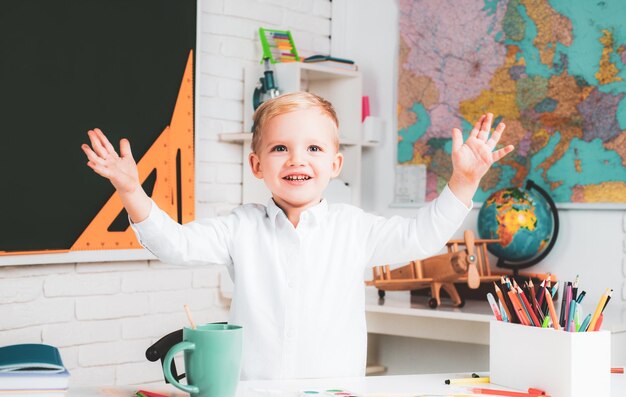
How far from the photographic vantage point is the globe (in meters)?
2.54

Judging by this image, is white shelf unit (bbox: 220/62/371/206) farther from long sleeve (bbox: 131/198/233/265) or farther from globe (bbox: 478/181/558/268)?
long sleeve (bbox: 131/198/233/265)

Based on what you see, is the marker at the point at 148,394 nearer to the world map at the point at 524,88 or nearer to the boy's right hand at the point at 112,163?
the boy's right hand at the point at 112,163

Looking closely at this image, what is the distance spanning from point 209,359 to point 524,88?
2044 mm

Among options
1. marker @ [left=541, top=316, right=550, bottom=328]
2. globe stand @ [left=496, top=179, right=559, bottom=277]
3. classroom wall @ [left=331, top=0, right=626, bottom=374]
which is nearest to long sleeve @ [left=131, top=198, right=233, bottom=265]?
marker @ [left=541, top=316, right=550, bottom=328]

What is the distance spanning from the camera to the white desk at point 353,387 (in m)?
1.10

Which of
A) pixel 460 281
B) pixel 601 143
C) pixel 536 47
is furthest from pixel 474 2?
pixel 460 281

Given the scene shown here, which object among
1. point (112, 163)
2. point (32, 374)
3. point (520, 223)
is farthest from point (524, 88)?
point (32, 374)

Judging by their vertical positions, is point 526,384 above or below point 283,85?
below

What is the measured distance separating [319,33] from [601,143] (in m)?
1.23

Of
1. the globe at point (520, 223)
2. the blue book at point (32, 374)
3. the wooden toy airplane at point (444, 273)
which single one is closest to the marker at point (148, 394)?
the blue book at point (32, 374)

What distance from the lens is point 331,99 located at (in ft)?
10.5

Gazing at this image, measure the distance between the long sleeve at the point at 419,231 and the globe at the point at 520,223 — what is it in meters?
1.15

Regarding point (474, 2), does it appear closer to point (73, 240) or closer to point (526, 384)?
point (73, 240)

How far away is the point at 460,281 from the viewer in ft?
8.14
